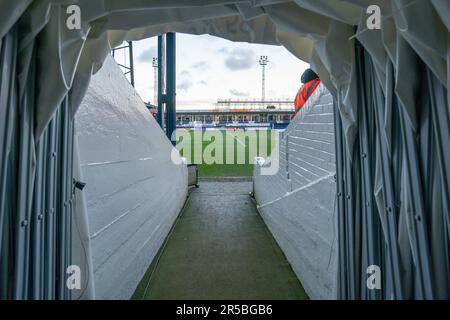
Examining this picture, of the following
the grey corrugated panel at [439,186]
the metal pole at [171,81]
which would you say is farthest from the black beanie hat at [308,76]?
the metal pole at [171,81]

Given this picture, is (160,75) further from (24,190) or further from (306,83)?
(24,190)

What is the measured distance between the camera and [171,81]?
20.1 feet

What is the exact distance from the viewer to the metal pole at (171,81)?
608 centimetres

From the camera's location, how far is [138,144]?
2.61 meters

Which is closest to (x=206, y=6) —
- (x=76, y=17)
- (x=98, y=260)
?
(x=76, y=17)

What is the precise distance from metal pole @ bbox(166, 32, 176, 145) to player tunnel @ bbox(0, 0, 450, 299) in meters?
4.81

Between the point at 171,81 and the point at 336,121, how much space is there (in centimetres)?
526

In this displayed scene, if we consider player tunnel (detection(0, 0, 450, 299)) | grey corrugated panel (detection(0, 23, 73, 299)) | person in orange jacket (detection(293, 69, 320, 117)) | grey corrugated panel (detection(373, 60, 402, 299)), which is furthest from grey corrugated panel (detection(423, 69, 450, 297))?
person in orange jacket (detection(293, 69, 320, 117))

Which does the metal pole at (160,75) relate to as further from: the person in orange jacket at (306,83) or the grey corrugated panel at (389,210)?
the grey corrugated panel at (389,210)

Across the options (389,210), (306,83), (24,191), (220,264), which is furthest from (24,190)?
(306,83)

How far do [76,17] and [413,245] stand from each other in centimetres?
136

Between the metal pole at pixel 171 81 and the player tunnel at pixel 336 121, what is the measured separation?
15.8 feet

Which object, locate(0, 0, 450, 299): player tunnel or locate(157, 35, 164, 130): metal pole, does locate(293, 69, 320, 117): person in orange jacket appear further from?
locate(157, 35, 164, 130): metal pole
